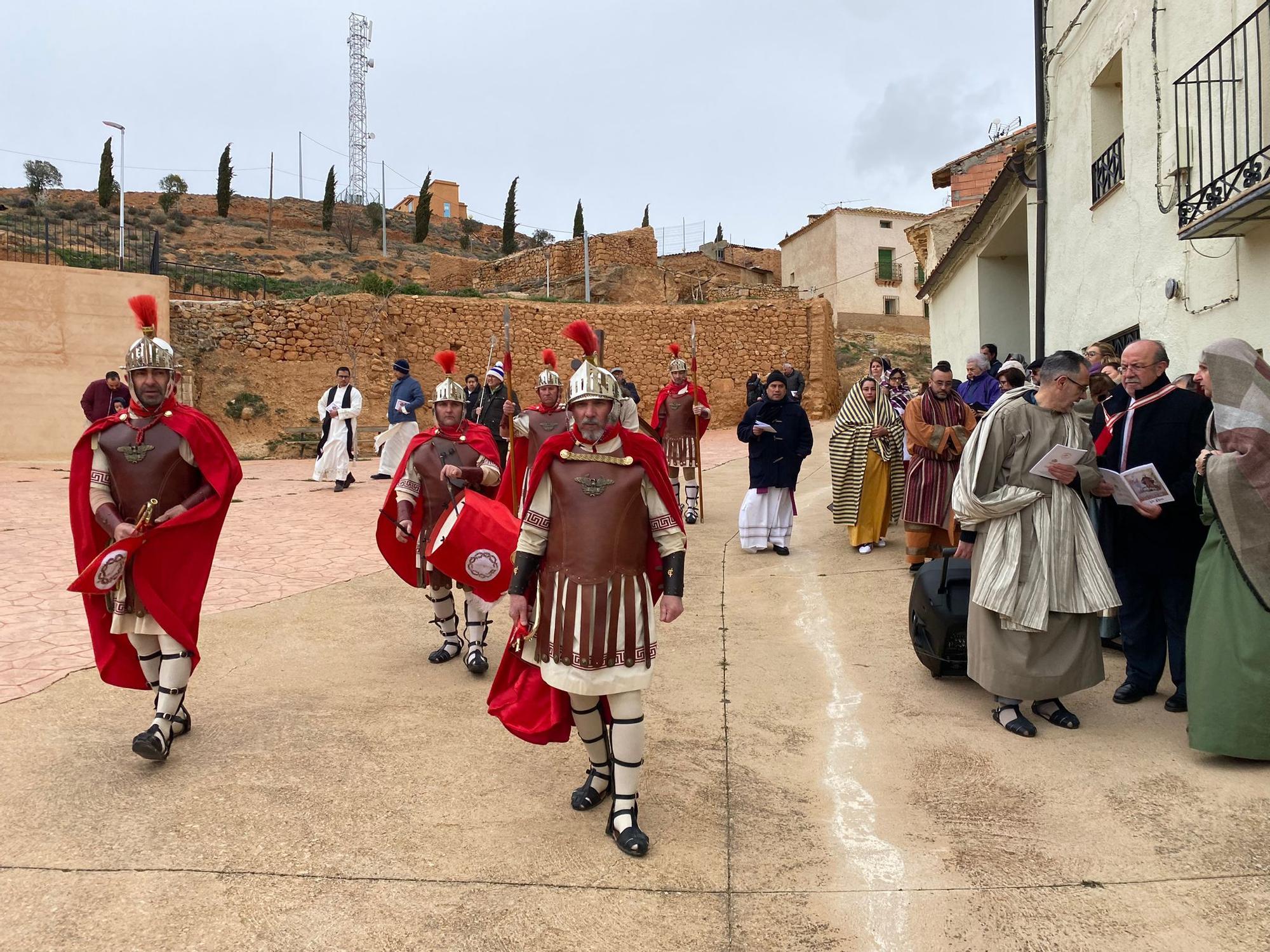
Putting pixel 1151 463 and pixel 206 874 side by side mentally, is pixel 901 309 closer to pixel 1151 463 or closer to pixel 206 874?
pixel 1151 463

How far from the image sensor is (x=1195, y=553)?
466 centimetres

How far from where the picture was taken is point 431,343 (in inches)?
922

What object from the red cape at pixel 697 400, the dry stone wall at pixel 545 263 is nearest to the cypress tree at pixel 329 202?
the dry stone wall at pixel 545 263

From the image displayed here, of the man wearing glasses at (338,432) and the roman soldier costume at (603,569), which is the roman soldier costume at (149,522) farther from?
the man wearing glasses at (338,432)

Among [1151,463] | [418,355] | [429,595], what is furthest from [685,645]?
[418,355]

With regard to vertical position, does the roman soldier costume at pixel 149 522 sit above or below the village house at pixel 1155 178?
below

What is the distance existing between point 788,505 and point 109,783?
6540 millimetres

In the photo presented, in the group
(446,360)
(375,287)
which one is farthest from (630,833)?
(375,287)

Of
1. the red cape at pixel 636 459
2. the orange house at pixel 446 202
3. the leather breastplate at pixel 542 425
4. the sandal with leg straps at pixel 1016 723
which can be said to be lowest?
the sandal with leg straps at pixel 1016 723

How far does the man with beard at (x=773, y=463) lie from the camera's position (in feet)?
29.5

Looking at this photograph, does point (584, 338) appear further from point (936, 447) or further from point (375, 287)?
point (375, 287)

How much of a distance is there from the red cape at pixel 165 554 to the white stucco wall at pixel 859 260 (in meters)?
36.8

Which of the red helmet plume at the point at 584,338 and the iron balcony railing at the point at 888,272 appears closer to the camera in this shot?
the red helmet plume at the point at 584,338

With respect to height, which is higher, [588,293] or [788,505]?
[588,293]
